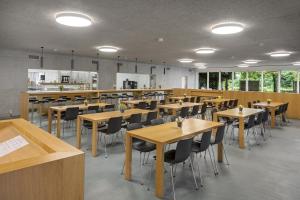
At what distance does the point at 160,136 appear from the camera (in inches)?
118

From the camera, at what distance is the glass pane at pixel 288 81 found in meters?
13.0

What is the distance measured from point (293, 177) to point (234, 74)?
13.2 meters

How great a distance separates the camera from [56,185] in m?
1.20

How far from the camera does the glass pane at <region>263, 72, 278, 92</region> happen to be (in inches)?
538

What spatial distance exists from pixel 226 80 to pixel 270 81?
10.3 ft

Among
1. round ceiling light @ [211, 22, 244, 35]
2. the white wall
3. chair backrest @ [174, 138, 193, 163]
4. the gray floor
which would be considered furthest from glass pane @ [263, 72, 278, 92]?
chair backrest @ [174, 138, 193, 163]

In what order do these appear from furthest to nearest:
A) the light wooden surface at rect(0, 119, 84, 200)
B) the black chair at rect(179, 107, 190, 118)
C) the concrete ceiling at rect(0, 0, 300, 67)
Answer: the black chair at rect(179, 107, 190, 118), the concrete ceiling at rect(0, 0, 300, 67), the light wooden surface at rect(0, 119, 84, 200)

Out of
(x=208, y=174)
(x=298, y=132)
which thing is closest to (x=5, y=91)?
(x=208, y=174)

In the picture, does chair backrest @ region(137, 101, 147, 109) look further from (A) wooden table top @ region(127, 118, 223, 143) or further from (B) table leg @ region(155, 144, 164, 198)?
(B) table leg @ region(155, 144, 164, 198)

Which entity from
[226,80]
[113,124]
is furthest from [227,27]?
[226,80]

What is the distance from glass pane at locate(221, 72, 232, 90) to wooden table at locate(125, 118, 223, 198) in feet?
43.4

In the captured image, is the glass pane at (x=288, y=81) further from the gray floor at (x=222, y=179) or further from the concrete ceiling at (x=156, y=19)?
the gray floor at (x=222, y=179)

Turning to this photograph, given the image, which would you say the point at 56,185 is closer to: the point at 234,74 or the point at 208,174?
the point at 208,174

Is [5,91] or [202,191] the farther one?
[5,91]
